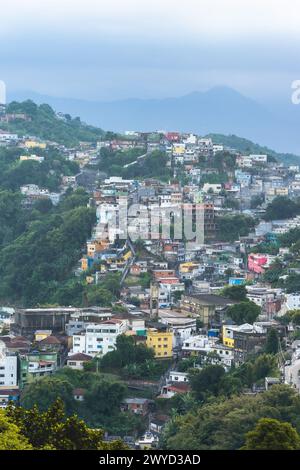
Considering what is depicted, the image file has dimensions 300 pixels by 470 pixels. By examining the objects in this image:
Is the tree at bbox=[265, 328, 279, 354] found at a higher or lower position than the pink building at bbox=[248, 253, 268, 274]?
lower

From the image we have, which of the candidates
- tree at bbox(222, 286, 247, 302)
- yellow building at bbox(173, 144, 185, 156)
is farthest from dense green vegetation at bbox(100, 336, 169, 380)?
yellow building at bbox(173, 144, 185, 156)

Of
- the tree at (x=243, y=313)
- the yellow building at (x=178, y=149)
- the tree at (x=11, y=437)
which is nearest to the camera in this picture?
the tree at (x=11, y=437)

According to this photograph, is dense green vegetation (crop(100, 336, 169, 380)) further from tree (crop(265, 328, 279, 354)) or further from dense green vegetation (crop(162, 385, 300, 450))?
dense green vegetation (crop(162, 385, 300, 450))

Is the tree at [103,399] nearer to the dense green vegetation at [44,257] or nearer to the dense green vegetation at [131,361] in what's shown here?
the dense green vegetation at [131,361]

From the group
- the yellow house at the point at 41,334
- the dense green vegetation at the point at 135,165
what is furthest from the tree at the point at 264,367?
the dense green vegetation at the point at 135,165
